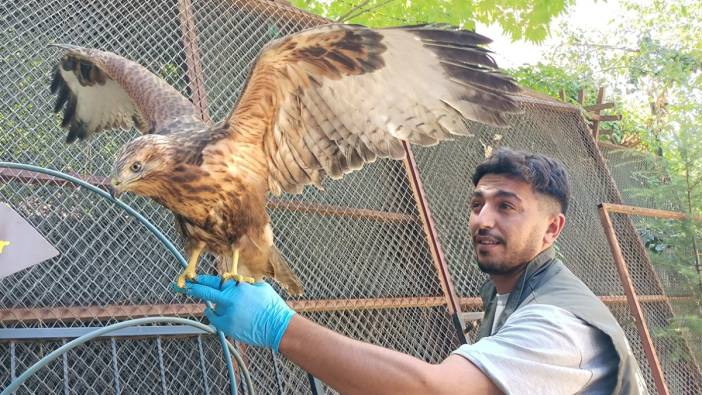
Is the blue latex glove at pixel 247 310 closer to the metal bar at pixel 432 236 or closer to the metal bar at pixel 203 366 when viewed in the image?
the metal bar at pixel 203 366

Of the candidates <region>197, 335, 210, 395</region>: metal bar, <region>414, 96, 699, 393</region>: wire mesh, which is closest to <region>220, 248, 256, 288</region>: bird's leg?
<region>197, 335, 210, 395</region>: metal bar

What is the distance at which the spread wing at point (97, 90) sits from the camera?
286cm

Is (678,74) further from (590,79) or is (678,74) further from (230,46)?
(230,46)

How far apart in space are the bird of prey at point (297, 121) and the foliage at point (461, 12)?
3.97m

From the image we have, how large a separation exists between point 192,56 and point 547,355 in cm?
281

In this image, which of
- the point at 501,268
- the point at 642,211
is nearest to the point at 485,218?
the point at 501,268

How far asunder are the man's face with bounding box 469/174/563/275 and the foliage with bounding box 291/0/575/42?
406 centimetres

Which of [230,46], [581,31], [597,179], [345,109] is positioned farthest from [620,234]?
[581,31]

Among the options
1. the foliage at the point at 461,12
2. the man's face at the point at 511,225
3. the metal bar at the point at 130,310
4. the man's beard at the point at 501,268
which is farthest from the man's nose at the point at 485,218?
the foliage at the point at 461,12

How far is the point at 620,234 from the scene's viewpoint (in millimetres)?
6699

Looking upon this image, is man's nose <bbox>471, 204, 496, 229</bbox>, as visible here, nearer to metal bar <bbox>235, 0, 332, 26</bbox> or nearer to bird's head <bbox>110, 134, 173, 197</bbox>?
bird's head <bbox>110, 134, 173, 197</bbox>

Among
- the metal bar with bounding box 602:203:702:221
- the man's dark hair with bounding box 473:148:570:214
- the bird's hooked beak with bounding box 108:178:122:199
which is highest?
the bird's hooked beak with bounding box 108:178:122:199

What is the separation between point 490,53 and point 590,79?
13851 mm

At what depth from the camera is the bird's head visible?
2.04m
